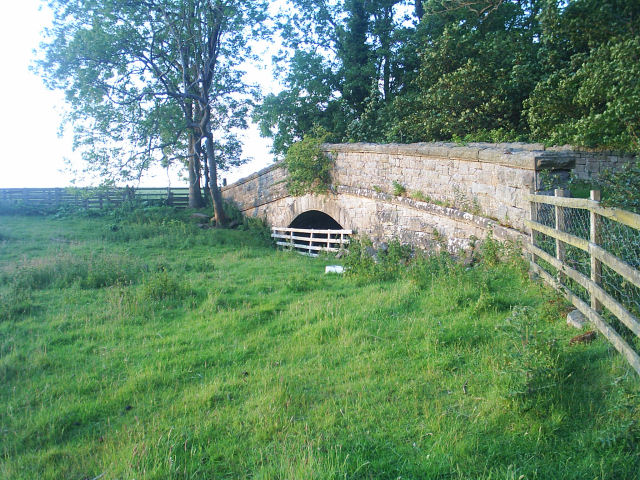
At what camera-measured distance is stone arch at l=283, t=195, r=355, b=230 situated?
12978mm

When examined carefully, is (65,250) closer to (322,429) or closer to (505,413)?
(322,429)

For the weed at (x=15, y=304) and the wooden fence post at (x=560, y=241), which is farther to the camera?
the weed at (x=15, y=304)

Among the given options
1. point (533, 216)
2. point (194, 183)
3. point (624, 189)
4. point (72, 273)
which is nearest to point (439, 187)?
point (533, 216)

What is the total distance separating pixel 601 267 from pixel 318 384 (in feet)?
9.21

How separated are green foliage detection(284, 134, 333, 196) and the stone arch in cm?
27

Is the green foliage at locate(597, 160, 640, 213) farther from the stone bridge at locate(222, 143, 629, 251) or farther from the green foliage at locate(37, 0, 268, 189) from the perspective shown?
the green foliage at locate(37, 0, 268, 189)

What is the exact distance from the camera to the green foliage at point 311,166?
44.3 feet

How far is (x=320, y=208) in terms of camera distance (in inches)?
544

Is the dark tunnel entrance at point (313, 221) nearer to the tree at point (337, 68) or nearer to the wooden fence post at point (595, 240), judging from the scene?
the tree at point (337, 68)

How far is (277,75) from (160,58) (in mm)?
5256

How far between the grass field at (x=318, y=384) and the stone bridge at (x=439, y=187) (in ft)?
4.08

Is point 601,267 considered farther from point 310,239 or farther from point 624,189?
point 310,239

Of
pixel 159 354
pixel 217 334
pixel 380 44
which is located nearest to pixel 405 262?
pixel 217 334

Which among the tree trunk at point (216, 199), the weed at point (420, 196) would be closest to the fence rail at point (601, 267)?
the weed at point (420, 196)
